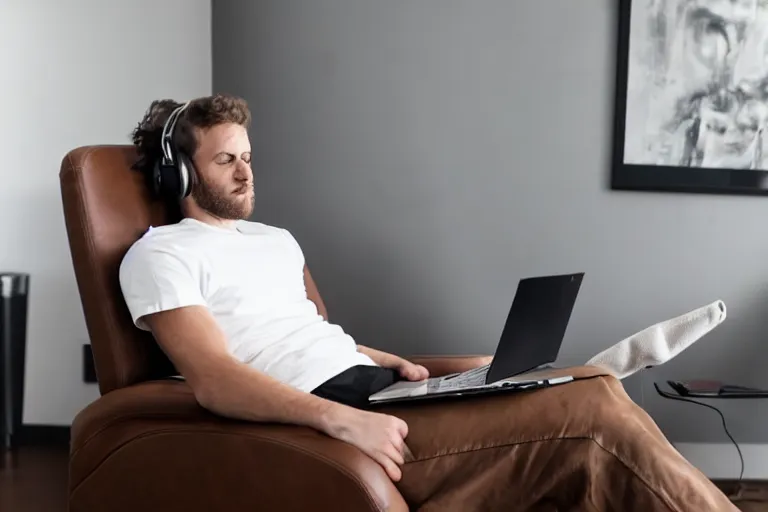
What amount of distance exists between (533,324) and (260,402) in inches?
20.1

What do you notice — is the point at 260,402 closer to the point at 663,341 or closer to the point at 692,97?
the point at 663,341

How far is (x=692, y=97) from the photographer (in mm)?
2213

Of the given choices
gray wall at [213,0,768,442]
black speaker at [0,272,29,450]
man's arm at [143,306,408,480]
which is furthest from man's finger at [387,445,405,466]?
black speaker at [0,272,29,450]

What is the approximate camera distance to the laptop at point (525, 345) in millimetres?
1269

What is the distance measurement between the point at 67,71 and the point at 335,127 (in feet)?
2.96

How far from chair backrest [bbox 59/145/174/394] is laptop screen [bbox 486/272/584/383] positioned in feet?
2.17

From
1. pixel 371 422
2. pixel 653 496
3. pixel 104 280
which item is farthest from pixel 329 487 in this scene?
pixel 104 280

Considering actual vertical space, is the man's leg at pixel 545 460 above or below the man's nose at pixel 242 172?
below

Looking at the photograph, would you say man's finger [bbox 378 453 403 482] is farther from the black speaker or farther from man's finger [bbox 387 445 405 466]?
the black speaker

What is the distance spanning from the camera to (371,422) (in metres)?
1.17

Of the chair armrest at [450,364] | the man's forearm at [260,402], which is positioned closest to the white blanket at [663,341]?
the chair armrest at [450,364]

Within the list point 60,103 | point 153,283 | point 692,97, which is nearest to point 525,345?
point 153,283

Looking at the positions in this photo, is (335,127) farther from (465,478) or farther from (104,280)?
(465,478)

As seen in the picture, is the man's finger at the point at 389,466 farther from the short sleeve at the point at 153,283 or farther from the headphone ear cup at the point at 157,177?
the headphone ear cup at the point at 157,177
